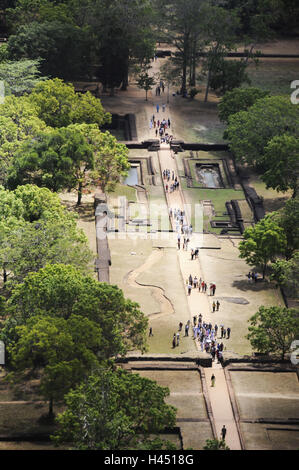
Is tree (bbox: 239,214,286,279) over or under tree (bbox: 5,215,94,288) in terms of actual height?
over

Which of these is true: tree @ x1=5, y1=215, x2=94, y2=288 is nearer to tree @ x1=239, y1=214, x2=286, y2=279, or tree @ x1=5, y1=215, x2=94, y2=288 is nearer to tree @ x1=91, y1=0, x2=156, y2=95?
tree @ x1=239, y1=214, x2=286, y2=279

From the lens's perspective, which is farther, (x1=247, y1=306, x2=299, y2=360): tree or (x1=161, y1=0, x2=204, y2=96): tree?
(x1=161, y1=0, x2=204, y2=96): tree

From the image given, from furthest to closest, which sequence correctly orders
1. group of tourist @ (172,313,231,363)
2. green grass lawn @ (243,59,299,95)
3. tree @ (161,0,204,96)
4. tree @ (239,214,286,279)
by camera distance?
green grass lawn @ (243,59,299,95)
tree @ (161,0,204,96)
tree @ (239,214,286,279)
group of tourist @ (172,313,231,363)

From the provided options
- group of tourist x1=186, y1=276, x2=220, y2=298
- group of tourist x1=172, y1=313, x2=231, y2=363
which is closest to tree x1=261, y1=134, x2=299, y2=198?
group of tourist x1=186, y1=276, x2=220, y2=298

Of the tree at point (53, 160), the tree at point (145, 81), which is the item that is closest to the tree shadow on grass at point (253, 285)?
the tree at point (53, 160)

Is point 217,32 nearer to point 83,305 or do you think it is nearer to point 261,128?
point 261,128

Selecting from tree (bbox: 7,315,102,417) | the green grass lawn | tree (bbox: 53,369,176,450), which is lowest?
tree (bbox: 53,369,176,450)

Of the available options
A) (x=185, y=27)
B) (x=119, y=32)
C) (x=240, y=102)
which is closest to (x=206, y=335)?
(x=240, y=102)
